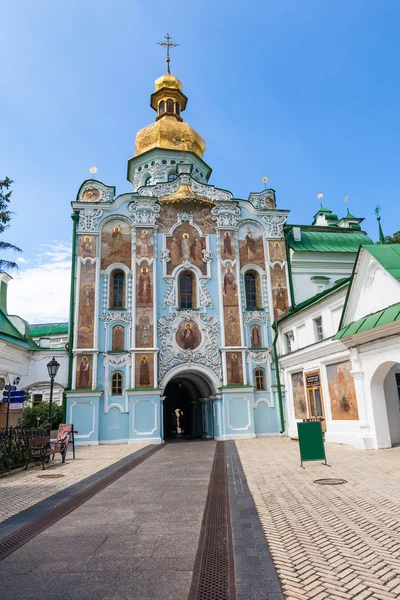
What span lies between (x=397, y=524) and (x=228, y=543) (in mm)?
2540

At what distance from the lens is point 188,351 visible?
75.9 feet

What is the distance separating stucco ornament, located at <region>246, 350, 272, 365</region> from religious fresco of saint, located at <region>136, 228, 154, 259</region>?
8.11m

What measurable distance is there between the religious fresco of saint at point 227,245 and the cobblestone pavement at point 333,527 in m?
14.9

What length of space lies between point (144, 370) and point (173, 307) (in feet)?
13.0

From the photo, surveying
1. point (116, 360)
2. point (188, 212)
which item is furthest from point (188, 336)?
point (188, 212)

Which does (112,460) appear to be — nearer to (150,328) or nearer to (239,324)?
(150,328)

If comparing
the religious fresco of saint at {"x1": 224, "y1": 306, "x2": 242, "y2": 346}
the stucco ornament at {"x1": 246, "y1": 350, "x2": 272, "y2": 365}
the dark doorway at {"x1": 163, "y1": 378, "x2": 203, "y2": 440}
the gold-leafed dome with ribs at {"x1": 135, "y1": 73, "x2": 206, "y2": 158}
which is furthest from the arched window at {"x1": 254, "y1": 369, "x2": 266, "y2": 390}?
the gold-leafed dome with ribs at {"x1": 135, "y1": 73, "x2": 206, "y2": 158}

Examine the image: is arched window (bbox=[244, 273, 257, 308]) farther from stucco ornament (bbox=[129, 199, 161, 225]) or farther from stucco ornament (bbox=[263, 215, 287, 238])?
stucco ornament (bbox=[129, 199, 161, 225])

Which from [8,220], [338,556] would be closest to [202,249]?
[8,220]

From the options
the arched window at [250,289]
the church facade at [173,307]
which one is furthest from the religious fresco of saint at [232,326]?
the arched window at [250,289]

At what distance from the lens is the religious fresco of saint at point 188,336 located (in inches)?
914

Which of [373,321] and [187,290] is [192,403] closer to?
[187,290]

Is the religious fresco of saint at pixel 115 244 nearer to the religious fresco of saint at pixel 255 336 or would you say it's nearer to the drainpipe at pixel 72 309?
the drainpipe at pixel 72 309

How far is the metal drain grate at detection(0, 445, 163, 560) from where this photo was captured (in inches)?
222
